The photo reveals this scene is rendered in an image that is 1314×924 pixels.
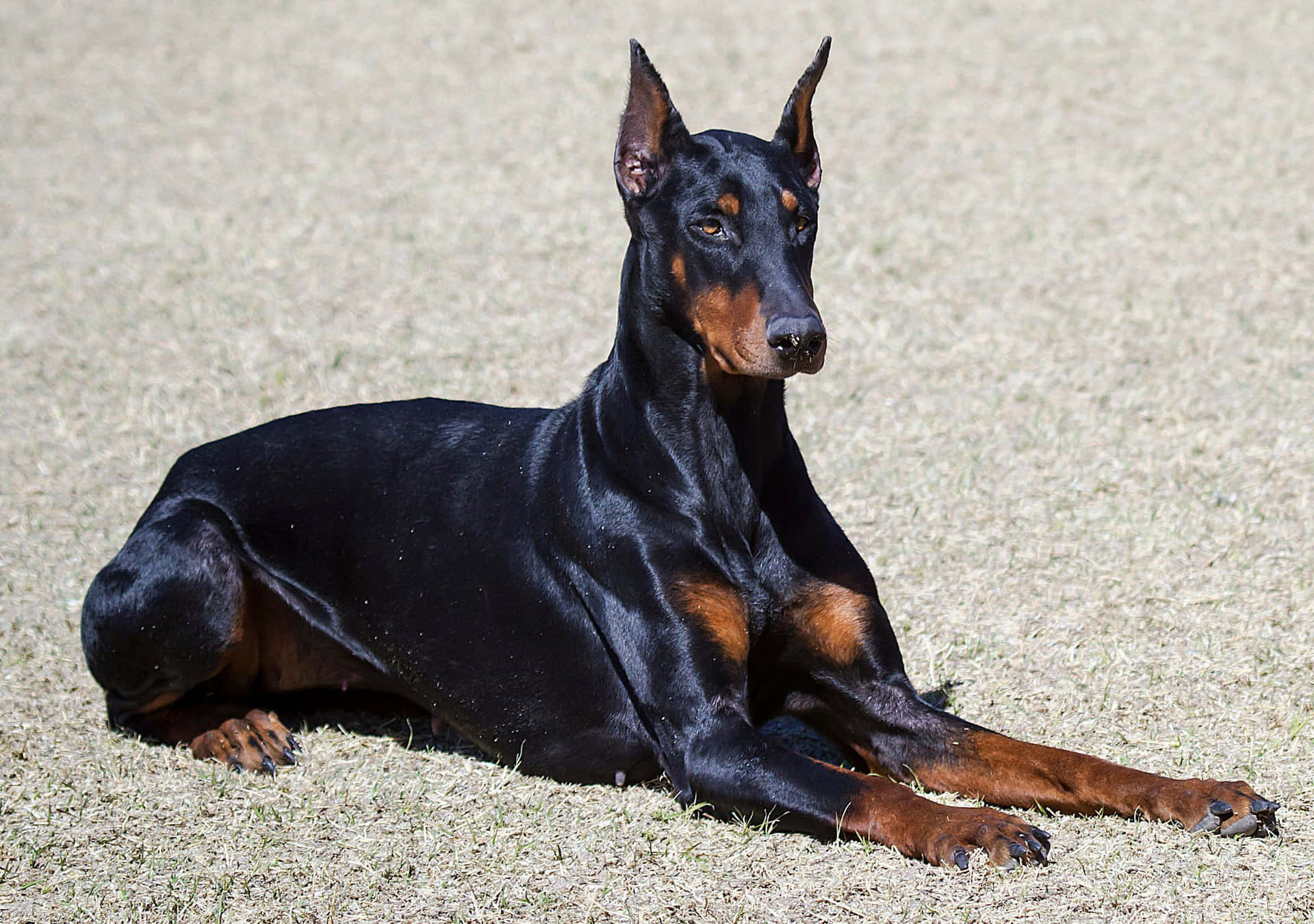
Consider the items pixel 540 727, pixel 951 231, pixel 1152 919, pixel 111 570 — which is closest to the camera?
pixel 1152 919

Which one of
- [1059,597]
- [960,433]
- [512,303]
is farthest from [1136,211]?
[1059,597]

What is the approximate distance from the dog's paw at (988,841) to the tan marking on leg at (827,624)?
0.64 metres

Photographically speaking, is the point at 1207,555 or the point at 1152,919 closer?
the point at 1152,919

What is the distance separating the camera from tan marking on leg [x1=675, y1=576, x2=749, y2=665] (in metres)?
3.92

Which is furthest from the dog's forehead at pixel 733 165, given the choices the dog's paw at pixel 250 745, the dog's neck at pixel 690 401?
the dog's paw at pixel 250 745

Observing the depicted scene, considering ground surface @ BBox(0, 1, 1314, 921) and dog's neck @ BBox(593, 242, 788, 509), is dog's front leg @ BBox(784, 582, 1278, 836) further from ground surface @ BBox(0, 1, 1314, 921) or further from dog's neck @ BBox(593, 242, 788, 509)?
dog's neck @ BBox(593, 242, 788, 509)

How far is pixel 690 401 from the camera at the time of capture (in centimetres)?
410

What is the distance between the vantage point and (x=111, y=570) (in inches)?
187

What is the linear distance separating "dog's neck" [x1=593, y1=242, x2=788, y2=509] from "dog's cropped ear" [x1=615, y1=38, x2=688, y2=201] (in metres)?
0.19

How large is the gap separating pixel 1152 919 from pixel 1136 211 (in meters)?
7.04

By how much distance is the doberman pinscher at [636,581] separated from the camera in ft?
12.4

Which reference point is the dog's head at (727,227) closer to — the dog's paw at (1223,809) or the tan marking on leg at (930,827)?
the tan marking on leg at (930,827)

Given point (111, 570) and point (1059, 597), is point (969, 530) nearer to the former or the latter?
point (1059, 597)

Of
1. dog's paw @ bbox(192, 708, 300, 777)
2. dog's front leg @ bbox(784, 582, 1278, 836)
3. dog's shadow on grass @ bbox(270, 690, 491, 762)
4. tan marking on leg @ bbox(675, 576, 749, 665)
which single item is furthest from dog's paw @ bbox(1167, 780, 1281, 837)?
dog's paw @ bbox(192, 708, 300, 777)
